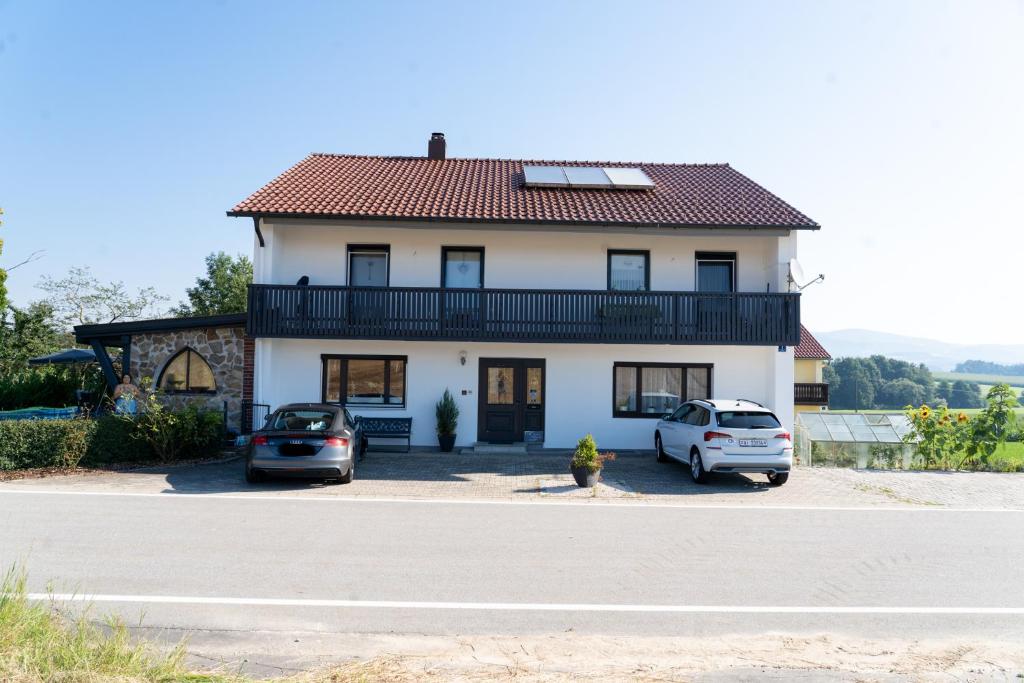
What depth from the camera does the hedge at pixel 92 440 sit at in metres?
12.8

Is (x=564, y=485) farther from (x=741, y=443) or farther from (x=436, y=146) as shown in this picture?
(x=436, y=146)

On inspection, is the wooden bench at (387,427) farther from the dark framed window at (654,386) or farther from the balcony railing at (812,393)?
the balcony railing at (812,393)

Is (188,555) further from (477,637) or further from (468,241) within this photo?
(468,241)

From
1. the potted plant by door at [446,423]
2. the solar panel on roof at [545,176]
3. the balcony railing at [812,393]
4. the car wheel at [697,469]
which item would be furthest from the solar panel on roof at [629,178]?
the balcony railing at [812,393]

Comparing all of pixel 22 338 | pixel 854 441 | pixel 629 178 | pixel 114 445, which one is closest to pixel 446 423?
pixel 114 445

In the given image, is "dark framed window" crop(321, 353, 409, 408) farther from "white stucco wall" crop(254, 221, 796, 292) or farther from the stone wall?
the stone wall

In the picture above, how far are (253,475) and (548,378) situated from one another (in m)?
7.67

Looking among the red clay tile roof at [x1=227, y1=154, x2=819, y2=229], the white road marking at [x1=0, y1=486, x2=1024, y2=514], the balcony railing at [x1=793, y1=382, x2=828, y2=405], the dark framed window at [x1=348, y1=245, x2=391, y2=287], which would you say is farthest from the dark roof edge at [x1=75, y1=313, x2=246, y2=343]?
the balcony railing at [x1=793, y1=382, x2=828, y2=405]

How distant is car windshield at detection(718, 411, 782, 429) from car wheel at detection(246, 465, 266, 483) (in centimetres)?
841

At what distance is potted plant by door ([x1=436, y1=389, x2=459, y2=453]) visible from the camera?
16.4 meters

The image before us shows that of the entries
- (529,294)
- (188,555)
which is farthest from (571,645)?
(529,294)

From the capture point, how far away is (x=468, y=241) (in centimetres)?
1744

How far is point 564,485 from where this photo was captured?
1263 cm

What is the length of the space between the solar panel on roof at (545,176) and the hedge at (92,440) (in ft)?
33.9
